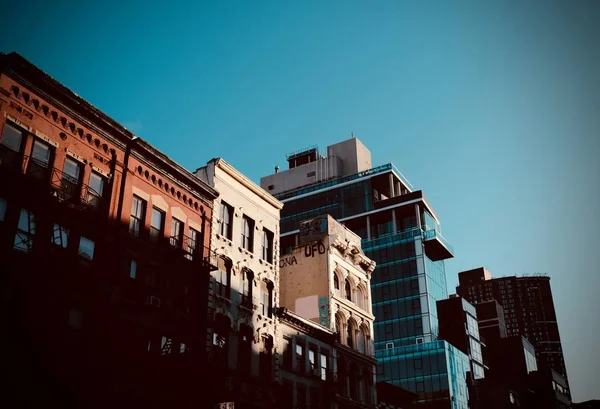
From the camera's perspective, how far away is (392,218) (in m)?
130

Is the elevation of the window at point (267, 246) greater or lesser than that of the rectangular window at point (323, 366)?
greater

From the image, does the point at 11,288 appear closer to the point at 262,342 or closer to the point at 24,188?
the point at 24,188

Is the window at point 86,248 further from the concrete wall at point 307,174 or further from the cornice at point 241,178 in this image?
the concrete wall at point 307,174

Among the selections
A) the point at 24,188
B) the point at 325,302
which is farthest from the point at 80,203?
the point at 325,302

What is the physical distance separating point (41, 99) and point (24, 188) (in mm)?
4805

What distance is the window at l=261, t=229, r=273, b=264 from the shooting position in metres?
45.0

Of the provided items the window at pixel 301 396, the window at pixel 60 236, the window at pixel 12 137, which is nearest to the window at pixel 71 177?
the window at pixel 60 236

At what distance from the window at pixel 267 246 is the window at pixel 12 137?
2000cm

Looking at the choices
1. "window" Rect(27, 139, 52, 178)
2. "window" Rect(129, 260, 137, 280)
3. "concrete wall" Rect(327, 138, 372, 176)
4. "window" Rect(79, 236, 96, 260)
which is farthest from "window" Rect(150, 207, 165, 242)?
"concrete wall" Rect(327, 138, 372, 176)

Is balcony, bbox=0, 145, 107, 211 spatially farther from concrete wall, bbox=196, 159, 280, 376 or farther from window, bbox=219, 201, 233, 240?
window, bbox=219, 201, 233, 240

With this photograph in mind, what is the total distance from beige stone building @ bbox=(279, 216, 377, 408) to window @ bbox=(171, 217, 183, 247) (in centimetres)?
1659

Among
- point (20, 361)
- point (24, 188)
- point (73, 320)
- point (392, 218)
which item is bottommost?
point (20, 361)

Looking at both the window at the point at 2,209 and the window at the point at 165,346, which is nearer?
the window at the point at 2,209

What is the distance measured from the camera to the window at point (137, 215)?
111ft
